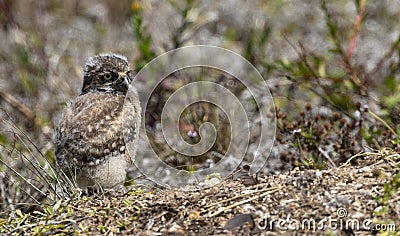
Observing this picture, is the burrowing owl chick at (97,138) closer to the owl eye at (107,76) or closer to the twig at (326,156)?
the owl eye at (107,76)

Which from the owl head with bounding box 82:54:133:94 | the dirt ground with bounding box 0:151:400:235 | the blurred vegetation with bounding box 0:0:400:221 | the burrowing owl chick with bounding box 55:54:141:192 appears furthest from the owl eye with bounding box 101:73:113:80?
the dirt ground with bounding box 0:151:400:235

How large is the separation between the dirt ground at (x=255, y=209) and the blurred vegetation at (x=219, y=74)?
0.30 meters

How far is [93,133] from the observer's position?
5461 mm

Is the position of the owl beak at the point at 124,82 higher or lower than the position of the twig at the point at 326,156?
higher

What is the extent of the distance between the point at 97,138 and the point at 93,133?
5 centimetres

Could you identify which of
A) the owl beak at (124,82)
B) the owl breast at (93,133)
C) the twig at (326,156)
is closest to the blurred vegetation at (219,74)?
the twig at (326,156)

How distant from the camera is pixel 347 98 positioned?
7332mm

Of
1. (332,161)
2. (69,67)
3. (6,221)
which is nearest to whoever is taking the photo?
(6,221)

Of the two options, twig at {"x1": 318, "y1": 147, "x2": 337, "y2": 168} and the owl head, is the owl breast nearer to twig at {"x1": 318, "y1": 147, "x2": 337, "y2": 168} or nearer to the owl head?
the owl head

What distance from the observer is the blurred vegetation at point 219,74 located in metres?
6.44

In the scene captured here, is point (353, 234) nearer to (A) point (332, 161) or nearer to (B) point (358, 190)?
(B) point (358, 190)

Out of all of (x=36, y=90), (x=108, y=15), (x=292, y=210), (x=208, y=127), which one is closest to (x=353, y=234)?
(x=292, y=210)

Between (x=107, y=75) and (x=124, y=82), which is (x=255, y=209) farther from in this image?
(x=107, y=75)

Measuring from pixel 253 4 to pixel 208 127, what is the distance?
17.9ft
